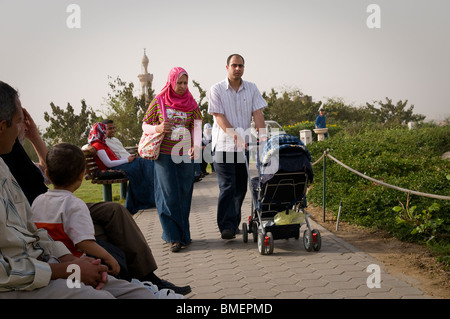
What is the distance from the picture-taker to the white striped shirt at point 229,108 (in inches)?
257

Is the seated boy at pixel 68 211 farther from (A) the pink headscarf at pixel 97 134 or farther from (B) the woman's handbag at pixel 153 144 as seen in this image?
(A) the pink headscarf at pixel 97 134

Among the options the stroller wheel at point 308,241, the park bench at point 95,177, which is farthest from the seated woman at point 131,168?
the stroller wheel at point 308,241

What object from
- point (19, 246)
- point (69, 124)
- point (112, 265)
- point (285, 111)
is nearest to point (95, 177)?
point (112, 265)

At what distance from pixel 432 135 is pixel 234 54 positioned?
15.5 meters

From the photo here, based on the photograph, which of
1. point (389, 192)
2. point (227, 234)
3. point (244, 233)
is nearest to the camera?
point (244, 233)

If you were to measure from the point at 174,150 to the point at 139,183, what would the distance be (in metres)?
3.09

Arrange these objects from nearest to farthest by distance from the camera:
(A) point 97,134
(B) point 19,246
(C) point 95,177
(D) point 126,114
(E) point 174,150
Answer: (B) point 19,246, (E) point 174,150, (C) point 95,177, (A) point 97,134, (D) point 126,114

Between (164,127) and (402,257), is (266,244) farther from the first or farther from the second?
(164,127)

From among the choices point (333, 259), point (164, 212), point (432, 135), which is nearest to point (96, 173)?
point (164, 212)

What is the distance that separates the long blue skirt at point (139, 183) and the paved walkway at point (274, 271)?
6.60 ft

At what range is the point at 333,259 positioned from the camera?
5.59 m

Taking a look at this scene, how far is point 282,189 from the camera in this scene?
5910 mm

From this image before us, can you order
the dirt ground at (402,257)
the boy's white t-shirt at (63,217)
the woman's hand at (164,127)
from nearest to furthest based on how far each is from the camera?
the boy's white t-shirt at (63,217), the dirt ground at (402,257), the woman's hand at (164,127)
